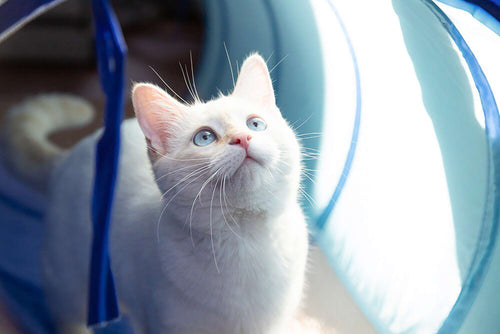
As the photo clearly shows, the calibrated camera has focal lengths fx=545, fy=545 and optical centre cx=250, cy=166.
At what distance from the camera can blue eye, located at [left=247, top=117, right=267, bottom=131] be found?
1087mm

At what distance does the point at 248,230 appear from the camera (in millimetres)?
1108

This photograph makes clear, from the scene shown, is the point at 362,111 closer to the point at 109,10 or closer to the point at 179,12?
the point at 109,10

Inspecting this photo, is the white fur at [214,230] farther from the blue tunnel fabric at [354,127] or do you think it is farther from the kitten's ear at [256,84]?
the blue tunnel fabric at [354,127]

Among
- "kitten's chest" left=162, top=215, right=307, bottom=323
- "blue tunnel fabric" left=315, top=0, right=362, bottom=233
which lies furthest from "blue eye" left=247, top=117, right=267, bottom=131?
"blue tunnel fabric" left=315, top=0, right=362, bottom=233

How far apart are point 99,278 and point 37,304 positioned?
0.61m

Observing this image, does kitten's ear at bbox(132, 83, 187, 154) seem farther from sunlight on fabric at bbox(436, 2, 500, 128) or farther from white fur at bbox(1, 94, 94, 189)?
sunlight on fabric at bbox(436, 2, 500, 128)

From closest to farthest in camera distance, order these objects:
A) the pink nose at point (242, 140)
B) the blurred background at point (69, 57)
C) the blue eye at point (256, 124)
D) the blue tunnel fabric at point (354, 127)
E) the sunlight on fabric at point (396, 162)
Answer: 1. the pink nose at point (242, 140)
2. the blue eye at point (256, 124)
3. the sunlight on fabric at point (396, 162)
4. the blue tunnel fabric at point (354, 127)
5. the blurred background at point (69, 57)

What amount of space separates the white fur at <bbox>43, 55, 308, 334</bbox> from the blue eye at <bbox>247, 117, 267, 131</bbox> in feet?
0.04

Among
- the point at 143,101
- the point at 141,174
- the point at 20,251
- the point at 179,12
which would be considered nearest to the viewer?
the point at 143,101

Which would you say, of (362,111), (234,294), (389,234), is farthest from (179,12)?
(234,294)

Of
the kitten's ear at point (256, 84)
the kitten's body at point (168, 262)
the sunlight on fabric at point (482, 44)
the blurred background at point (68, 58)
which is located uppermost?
the sunlight on fabric at point (482, 44)

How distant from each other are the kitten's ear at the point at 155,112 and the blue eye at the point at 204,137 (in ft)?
0.23

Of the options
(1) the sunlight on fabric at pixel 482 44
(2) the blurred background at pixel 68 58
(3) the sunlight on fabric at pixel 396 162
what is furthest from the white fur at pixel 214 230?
(2) the blurred background at pixel 68 58

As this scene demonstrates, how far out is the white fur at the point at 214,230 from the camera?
1022 millimetres
